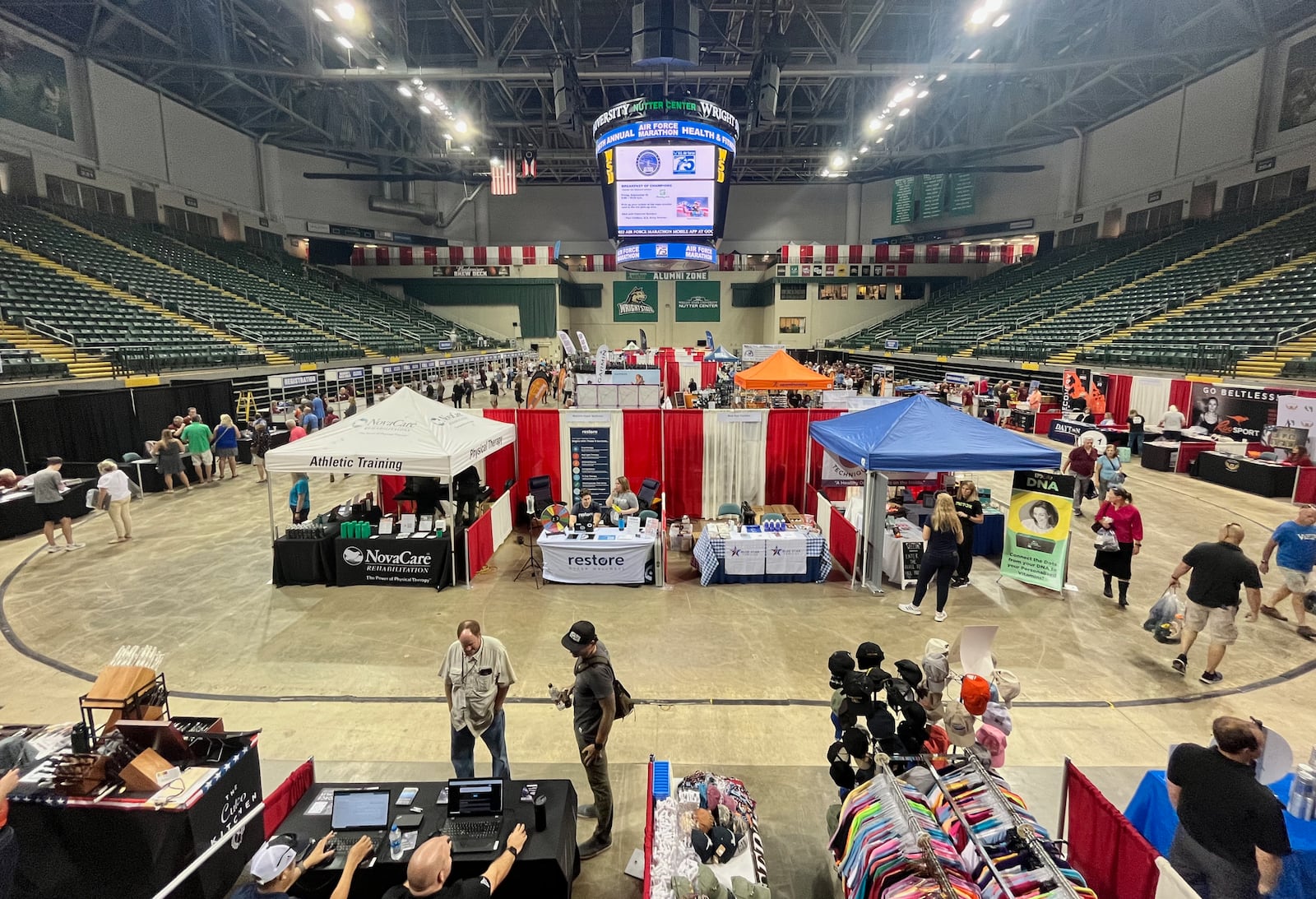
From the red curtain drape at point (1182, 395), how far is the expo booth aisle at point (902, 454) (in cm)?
1111

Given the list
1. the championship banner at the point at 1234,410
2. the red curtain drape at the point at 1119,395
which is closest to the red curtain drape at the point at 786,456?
the championship banner at the point at 1234,410

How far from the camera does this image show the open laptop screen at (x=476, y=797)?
3244mm

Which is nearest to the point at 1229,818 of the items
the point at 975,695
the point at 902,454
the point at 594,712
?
the point at 975,695

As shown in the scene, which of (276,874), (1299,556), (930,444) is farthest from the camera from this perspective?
(930,444)

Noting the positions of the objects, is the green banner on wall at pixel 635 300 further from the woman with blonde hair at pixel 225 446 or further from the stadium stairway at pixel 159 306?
the woman with blonde hair at pixel 225 446

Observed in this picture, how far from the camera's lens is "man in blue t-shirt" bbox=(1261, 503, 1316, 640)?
6.36 meters

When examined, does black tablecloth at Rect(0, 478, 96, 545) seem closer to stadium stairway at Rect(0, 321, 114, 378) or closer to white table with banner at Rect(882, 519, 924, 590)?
stadium stairway at Rect(0, 321, 114, 378)

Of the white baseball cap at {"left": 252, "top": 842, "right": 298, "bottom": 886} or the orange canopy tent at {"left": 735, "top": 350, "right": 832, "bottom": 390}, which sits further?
the orange canopy tent at {"left": 735, "top": 350, "right": 832, "bottom": 390}

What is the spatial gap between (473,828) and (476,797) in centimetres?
15

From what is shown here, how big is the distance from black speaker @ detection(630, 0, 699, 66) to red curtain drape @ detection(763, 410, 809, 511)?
910 centimetres

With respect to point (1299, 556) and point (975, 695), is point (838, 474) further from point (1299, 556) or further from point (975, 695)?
point (975, 695)

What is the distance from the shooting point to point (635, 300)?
1702 inches

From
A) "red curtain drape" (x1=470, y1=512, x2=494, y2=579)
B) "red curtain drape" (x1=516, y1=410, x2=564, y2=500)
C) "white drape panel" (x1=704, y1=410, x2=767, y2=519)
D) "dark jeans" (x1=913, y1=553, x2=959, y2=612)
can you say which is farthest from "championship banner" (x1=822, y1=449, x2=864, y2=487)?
"red curtain drape" (x1=470, y1=512, x2=494, y2=579)

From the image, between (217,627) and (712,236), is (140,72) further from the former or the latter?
(217,627)
